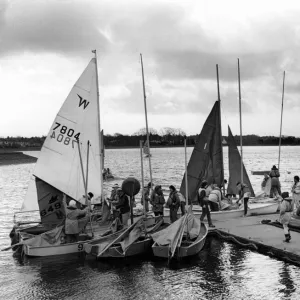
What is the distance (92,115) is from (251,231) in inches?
358

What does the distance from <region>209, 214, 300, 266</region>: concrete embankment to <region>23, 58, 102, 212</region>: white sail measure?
21.2ft

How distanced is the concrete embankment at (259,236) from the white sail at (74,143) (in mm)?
6475

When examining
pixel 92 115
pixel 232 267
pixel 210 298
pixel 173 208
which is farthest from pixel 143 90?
pixel 210 298

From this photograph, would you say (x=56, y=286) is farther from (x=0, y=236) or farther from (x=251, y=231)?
(x=0, y=236)

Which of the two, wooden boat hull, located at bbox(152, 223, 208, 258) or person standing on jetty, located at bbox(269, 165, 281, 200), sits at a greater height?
person standing on jetty, located at bbox(269, 165, 281, 200)

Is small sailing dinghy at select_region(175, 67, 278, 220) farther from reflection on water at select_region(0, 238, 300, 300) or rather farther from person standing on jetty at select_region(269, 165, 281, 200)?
reflection on water at select_region(0, 238, 300, 300)

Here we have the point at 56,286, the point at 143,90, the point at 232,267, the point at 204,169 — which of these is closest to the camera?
the point at 56,286

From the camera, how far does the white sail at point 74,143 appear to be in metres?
20.0

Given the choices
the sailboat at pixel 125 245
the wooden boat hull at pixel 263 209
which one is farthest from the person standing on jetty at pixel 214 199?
the sailboat at pixel 125 245

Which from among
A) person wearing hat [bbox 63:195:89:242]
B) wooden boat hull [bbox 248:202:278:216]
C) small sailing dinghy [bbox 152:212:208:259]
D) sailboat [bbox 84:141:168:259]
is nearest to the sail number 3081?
person wearing hat [bbox 63:195:89:242]

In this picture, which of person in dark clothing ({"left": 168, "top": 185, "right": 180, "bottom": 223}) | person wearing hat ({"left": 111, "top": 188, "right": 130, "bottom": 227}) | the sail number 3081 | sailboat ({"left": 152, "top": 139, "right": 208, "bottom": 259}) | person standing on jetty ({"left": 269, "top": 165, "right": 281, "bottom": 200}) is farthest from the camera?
person standing on jetty ({"left": 269, "top": 165, "right": 281, "bottom": 200})

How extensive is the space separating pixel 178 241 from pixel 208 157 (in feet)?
31.9

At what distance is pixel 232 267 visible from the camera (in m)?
14.9

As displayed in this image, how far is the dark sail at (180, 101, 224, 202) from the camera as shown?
963 inches
